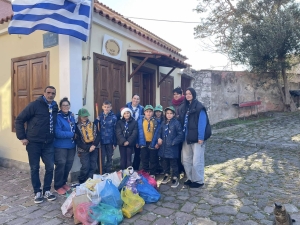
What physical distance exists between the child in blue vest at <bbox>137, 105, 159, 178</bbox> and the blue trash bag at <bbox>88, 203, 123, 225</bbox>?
5.74 feet

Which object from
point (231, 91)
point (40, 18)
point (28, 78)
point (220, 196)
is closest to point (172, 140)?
point (220, 196)

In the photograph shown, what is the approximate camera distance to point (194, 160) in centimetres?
461

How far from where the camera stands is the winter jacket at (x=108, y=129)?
4902 mm

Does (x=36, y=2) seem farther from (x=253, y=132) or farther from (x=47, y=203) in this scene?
(x=253, y=132)

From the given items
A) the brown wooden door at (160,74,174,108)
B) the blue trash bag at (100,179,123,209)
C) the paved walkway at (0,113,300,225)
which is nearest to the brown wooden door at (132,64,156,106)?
the brown wooden door at (160,74,174,108)

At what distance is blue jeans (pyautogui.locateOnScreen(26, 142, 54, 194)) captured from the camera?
13.4 ft

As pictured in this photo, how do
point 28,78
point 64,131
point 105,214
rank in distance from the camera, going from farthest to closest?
point 28,78 < point 64,131 < point 105,214

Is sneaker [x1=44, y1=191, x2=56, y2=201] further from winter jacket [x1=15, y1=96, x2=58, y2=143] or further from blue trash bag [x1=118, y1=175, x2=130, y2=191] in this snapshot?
blue trash bag [x1=118, y1=175, x2=130, y2=191]

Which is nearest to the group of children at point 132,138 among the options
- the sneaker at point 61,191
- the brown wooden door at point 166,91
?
the sneaker at point 61,191

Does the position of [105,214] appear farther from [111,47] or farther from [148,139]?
[111,47]

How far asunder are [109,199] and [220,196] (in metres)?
1.90

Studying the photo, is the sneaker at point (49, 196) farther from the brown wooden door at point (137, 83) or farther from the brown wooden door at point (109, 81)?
the brown wooden door at point (137, 83)

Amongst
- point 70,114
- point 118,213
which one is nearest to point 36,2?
point 70,114

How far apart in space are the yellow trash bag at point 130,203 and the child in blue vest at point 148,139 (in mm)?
1347
